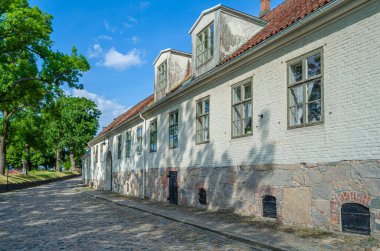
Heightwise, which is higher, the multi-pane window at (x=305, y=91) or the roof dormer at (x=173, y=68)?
the roof dormer at (x=173, y=68)

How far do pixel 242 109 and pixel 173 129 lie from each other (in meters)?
5.82

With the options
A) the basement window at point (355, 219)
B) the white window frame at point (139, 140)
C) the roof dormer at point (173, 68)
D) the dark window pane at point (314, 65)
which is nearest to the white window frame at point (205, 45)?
the roof dormer at point (173, 68)

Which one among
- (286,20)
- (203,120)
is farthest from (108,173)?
(286,20)

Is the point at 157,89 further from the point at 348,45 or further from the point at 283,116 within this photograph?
the point at 348,45

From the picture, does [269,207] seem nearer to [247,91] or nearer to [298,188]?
[298,188]

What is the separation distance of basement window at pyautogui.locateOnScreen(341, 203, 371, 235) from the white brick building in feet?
0.07

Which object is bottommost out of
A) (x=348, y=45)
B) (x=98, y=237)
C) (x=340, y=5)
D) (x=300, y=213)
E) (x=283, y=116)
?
(x=98, y=237)

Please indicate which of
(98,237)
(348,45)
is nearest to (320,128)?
(348,45)

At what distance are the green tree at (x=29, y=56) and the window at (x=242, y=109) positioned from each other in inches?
565

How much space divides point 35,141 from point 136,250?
41748mm

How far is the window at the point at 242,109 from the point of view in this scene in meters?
11.1

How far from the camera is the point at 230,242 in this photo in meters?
7.82

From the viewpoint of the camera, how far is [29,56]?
24219 millimetres

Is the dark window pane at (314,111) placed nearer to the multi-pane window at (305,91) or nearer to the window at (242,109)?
the multi-pane window at (305,91)
